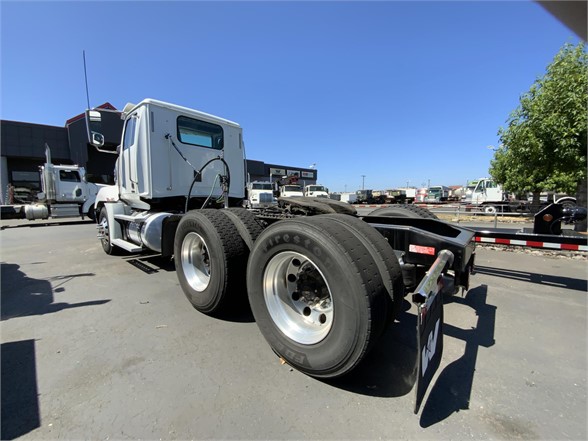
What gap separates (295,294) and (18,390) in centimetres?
217

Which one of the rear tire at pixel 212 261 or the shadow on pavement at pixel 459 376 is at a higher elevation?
the rear tire at pixel 212 261

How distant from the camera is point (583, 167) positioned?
908cm

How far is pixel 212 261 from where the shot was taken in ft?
10.4

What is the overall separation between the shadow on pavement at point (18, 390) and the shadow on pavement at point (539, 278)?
6017 mm

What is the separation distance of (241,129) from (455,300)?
506 cm

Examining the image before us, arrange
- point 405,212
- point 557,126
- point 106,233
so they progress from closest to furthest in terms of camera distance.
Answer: point 405,212, point 106,233, point 557,126

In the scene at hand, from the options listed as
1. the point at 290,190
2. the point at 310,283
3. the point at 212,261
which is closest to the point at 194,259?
the point at 212,261

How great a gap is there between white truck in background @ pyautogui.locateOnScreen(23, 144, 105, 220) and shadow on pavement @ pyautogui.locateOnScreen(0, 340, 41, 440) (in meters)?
15.0

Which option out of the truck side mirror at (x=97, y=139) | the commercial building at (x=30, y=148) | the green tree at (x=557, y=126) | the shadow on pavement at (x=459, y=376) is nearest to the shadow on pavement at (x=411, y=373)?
the shadow on pavement at (x=459, y=376)

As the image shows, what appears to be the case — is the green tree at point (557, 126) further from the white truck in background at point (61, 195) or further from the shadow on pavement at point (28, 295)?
the white truck in background at point (61, 195)

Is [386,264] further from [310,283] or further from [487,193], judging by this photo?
[487,193]

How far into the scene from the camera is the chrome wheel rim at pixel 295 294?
2.49 m

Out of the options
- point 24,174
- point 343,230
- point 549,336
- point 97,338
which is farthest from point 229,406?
point 24,174

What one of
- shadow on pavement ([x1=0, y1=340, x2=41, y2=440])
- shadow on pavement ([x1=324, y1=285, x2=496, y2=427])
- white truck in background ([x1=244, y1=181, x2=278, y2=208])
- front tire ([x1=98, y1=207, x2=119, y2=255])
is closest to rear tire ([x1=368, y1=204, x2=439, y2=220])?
shadow on pavement ([x1=324, y1=285, x2=496, y2=427])
